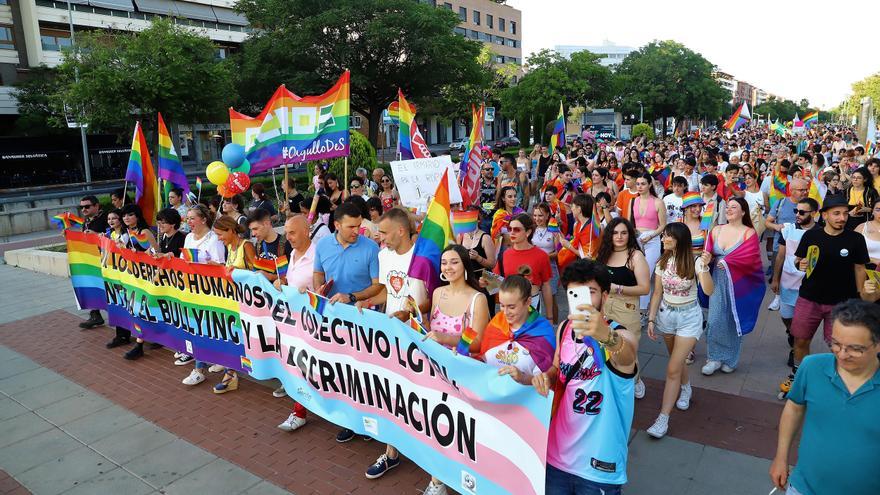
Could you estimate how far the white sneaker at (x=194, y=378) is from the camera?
6.24 meters

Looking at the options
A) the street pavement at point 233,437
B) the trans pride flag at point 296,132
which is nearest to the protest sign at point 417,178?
the trans pride flag at point 296,132

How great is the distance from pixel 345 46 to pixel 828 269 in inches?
1255

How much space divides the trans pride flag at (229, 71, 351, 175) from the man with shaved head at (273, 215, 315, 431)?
3.06m

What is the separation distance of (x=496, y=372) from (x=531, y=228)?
2.39 metres

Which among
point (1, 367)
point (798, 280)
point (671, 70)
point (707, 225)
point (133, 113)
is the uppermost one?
point (671, 70)

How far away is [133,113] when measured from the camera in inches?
976

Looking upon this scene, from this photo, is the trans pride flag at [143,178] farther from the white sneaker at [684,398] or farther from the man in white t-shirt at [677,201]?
the man in white t-shirt at [677,201]

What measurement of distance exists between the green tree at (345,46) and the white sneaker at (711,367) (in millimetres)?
29638

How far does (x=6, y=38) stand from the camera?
37.4 metres

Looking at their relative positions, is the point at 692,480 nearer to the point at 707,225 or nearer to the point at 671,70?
the point at 707,225

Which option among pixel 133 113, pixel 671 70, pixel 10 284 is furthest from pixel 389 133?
pixel 10 284

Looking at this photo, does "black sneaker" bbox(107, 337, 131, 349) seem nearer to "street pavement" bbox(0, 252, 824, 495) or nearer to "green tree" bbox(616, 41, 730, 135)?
"street pavement" bbox(0, 252, 824, 495)

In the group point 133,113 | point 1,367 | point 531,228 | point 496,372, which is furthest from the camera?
point 133,113

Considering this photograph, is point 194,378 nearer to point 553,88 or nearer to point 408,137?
point 408,137
